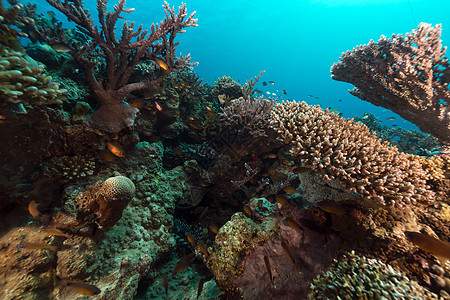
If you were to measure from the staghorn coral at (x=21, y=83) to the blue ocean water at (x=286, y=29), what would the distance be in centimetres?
2926

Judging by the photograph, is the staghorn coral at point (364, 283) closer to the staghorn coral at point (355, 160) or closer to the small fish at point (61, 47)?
the staghorn coral at point (355, 160)

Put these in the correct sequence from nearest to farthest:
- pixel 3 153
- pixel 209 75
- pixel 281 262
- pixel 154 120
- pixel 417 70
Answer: pixel 3 153 → pixel 281 262 → pixel 417 70 → pixel 154 120 → pixel 209 75

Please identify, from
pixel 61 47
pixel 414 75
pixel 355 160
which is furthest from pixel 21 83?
pixel 414 75

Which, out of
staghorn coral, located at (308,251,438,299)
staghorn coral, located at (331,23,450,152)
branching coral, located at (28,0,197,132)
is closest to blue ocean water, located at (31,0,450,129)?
staghorn coral, located at (331,23,450,152)

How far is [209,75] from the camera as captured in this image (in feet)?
256

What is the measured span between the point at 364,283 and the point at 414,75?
16.9ft

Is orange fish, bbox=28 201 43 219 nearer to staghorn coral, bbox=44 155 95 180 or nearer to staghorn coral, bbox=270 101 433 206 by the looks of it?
staghorn coral, bbox=44 155 95 180

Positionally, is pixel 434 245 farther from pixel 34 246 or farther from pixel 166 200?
pixel 34 246

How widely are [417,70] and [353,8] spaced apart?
224 ft

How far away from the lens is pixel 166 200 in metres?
4.05

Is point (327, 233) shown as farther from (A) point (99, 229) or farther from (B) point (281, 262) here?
(A) point (99, 229)

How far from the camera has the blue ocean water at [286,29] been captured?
43288 mm

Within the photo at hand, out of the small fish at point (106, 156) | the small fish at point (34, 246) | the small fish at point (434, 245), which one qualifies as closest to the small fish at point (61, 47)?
the small fish at point (106, 156)

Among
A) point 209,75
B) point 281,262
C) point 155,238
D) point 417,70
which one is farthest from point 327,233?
point 209,75
